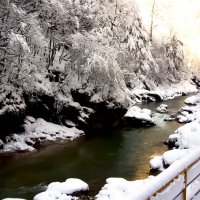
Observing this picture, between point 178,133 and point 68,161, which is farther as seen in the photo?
point 178,133

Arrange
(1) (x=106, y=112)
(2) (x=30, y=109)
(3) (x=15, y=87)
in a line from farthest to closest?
1. (1) (x=106, y=112)
2. (2) (x=30, y=109)
3. (3) (x=15, y=87)

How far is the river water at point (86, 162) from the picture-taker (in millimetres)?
14766

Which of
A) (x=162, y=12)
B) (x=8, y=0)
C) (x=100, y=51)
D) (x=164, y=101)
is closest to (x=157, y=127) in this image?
(x=100, y=51)

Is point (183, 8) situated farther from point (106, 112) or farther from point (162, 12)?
point (106, 112)

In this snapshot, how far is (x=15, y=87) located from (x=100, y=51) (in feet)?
20.1

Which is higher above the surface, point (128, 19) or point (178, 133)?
point (128, 19)

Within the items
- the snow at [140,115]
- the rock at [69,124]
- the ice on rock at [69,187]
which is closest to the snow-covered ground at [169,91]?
the snow at [140,115]

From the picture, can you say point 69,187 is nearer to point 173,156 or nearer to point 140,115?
point 173,156

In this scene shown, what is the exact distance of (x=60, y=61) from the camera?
26.5m

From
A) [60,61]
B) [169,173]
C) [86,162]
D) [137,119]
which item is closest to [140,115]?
[137,119]

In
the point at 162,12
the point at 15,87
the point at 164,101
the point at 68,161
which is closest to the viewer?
the point at 68,161

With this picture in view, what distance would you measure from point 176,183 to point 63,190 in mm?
8423

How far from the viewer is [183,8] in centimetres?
6312

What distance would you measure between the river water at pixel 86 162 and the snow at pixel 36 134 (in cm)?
85
